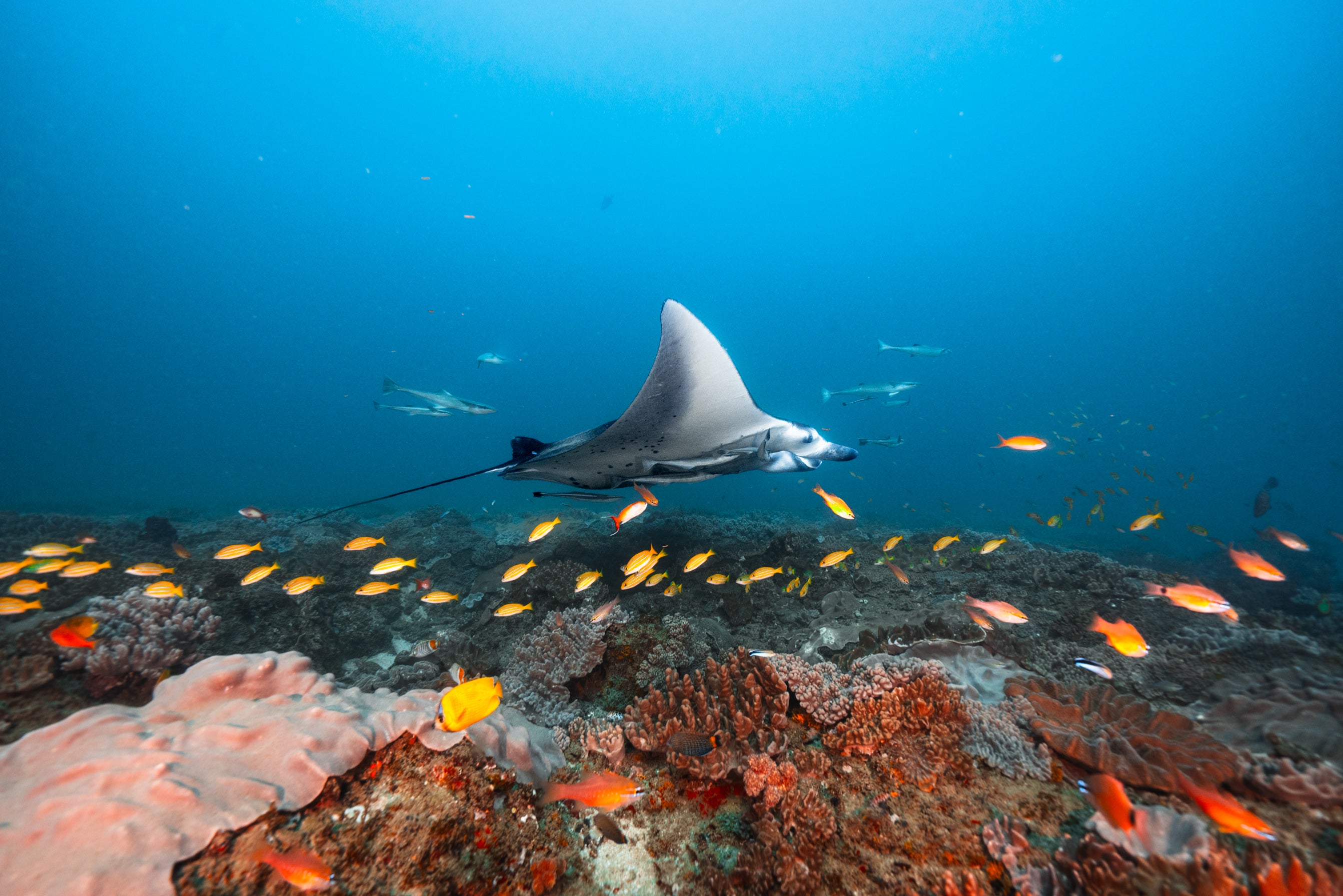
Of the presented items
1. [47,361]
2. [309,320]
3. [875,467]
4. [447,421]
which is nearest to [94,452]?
[47,361]

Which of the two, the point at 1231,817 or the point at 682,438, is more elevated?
the point at 682,438

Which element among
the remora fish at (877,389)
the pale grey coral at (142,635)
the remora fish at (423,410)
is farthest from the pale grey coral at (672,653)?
the remora fish at (877,389)

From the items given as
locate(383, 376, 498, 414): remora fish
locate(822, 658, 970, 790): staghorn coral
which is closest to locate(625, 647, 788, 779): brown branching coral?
locate(822, 658, 970, 790): staghorn coral

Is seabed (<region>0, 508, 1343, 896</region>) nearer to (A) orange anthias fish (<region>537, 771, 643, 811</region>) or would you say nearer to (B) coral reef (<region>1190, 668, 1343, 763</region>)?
(B) coral reef (<region>1190, 668, 1343, 763</region>)

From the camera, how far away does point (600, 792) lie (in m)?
2.33

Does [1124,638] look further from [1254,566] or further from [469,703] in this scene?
[469,703]

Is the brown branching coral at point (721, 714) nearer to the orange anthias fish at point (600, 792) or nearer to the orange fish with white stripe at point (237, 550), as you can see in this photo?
the orange anthias fish at point (600, 792)

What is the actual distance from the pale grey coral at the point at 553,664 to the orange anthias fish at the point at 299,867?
7.00ft

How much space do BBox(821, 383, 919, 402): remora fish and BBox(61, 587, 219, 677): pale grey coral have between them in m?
12.0

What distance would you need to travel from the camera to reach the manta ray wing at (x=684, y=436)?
367 centimetres

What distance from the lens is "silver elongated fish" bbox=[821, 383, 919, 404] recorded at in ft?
38.0

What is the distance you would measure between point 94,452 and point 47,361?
27.7 m

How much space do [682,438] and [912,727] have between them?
2806 millimetres

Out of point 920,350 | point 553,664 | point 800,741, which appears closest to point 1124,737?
point 800,741
